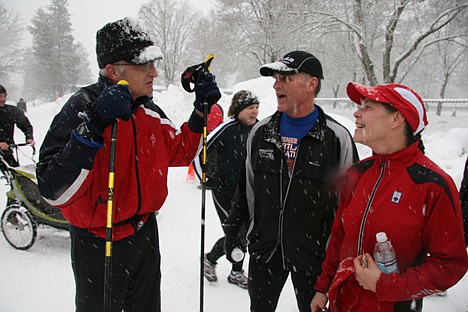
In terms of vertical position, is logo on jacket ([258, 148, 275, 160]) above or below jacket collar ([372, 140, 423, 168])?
below

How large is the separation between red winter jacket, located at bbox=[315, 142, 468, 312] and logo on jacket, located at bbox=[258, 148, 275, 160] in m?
0.64

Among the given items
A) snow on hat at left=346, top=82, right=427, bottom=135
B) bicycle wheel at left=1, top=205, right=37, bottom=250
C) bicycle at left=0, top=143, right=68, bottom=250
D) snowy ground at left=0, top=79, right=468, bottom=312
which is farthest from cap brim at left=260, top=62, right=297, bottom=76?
bicycle wheel at left=1, top=205, right=37, bottom=250

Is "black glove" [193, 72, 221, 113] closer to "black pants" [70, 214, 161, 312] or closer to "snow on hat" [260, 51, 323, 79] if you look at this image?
"snow on hat" [260, 51, 323, 79]

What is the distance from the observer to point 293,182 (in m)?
2.29

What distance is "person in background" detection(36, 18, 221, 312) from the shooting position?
1.66 meters

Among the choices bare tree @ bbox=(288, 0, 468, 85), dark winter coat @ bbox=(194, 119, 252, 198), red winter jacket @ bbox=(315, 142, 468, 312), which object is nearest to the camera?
red winter jacket @ bbox=(315, 142, 468, 312)

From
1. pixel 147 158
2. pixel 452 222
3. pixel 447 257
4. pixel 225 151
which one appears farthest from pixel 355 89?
pixel 225 151

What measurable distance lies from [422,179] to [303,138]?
892mm

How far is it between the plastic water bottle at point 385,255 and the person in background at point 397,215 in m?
0.03

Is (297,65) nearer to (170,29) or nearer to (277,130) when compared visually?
(277,130)

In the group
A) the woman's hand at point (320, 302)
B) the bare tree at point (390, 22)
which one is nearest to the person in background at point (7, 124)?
the woman's hand at point (320, 302)

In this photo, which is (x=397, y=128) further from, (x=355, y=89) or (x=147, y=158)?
(x=147, y=158)

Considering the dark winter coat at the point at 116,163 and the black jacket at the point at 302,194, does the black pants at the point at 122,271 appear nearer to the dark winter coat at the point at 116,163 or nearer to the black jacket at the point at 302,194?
the dark winter coat at the point at 116,163

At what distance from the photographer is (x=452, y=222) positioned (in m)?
1.49
